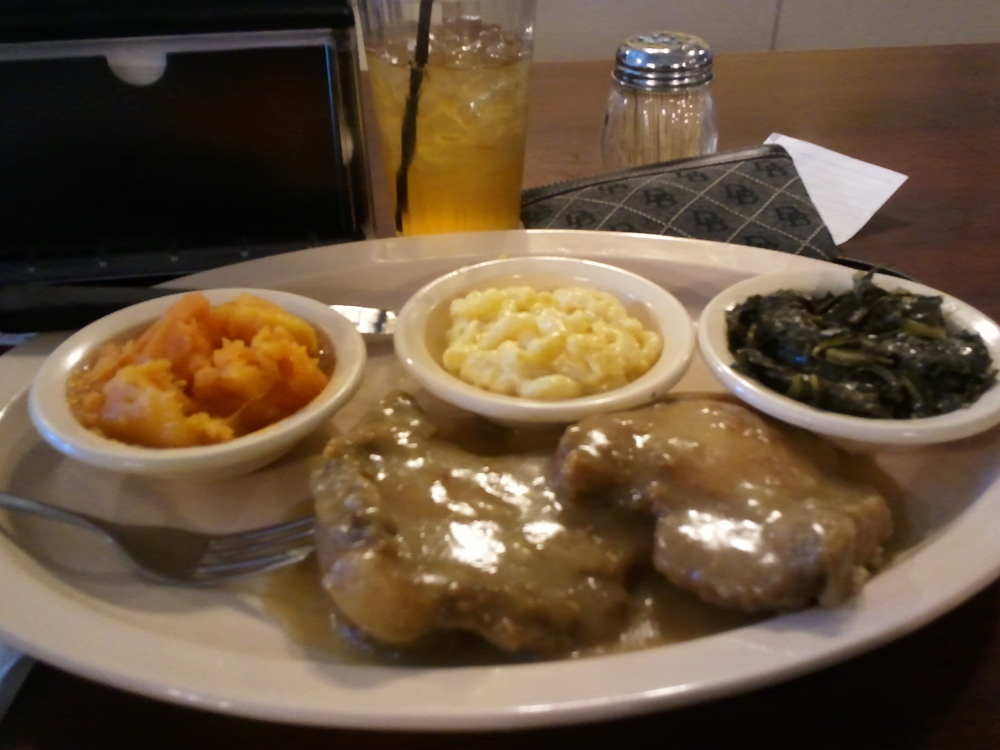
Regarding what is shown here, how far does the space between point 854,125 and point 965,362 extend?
6.31ft

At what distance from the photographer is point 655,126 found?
2.64m

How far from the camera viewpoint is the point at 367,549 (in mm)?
1078

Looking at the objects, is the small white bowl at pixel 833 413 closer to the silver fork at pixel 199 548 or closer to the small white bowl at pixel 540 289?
the small white bowl at pixel 540 289

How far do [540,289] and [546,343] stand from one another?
0.34 metres

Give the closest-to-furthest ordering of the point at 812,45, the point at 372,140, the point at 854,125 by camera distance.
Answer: the point at 372,140 < the point at 854,125 < the point at 812,45

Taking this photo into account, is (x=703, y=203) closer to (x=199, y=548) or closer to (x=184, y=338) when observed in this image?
(x=184, y=338)

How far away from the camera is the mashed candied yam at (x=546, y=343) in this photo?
144 cm

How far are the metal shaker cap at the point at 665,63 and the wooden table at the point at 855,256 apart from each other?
1.03 feet

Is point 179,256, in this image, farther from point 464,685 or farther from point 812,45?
point 812,45

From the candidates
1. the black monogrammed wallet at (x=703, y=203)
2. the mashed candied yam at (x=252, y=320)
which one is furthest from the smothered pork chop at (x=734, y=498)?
the black monogrammed wallet at (x=703, y=203)

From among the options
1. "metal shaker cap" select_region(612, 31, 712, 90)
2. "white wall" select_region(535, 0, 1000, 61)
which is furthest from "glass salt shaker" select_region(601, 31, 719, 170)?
"white wall" select_region(535, 0, 1000, 61)

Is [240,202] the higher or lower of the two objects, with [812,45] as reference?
higher

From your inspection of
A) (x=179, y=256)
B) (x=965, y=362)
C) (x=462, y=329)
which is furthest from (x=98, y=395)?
(x=965, y=362)

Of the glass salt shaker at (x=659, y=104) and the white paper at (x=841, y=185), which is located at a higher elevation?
the glass salt shaker at (x=659, y=104)
